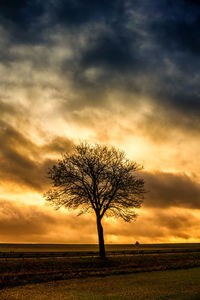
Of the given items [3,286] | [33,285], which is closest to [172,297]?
[33,285]

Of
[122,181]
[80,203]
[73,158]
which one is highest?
[73,158]

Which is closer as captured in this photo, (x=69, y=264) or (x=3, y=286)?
(x=3, y=286)

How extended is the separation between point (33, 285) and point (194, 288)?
10.1 metres

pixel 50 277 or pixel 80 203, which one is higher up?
pixel 80 203

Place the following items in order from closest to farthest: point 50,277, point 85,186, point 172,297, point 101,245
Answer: point 172,297 → point 50,277 → point 101,245 → point 85,186

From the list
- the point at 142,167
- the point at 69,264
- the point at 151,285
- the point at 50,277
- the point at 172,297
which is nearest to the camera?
the point at 172,297

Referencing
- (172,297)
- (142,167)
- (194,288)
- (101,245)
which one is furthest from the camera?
(142,167)

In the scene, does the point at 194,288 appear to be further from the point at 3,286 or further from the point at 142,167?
the point at 142,167

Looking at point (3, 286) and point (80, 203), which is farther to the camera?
point (80, 203)

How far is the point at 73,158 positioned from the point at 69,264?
17659mm

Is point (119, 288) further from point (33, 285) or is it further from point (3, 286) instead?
point (3, 286)

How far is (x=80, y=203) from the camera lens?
42.8 metres

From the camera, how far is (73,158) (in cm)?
4353

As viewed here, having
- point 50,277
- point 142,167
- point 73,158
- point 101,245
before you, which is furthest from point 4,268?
point 142,167
